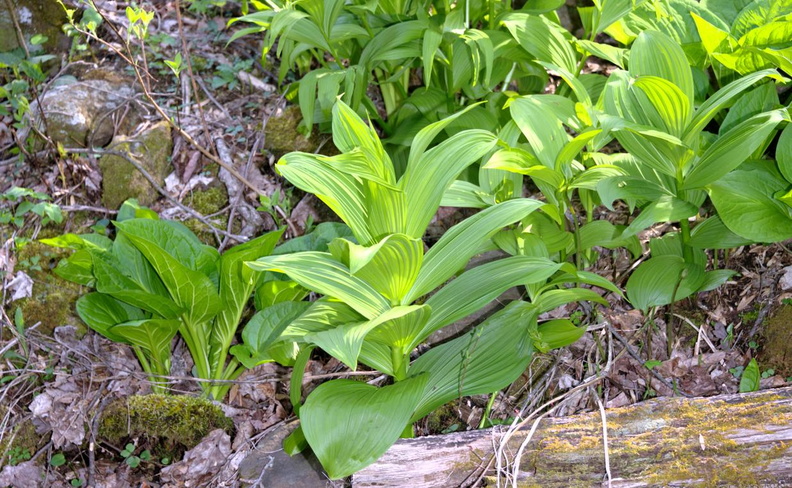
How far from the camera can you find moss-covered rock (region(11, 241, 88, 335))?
9.57 feet

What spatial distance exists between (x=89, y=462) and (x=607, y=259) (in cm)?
→ 232

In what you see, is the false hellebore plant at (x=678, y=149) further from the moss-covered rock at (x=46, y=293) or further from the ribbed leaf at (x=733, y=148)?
the moss-covered rock at (x=46, y=293)

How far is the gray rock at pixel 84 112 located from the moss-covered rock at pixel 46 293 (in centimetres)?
72

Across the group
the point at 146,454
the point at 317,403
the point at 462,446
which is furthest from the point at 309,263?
the point at 146,454

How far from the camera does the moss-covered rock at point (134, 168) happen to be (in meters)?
3.35

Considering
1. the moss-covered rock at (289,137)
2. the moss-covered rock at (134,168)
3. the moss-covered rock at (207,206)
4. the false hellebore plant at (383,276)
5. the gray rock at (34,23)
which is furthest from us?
the gray rock at (34,23)

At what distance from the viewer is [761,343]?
98.2 inches

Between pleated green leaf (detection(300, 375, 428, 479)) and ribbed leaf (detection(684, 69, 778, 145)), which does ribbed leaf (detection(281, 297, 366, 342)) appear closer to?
pleated green leaf (detection(300, 375, 428, 479))

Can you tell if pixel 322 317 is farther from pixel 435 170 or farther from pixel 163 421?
pixel 163 421

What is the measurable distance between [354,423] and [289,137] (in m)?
2.04

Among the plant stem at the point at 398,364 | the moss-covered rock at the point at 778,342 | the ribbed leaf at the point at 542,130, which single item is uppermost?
the ribbed leaf at the point at 542,130

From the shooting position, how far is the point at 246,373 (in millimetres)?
2750

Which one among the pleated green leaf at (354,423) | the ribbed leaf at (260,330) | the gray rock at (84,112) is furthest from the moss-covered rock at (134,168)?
the pleated green leaf at (354,423)

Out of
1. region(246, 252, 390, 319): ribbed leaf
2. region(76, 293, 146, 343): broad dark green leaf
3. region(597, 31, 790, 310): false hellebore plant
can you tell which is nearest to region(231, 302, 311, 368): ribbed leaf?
region(76, 293, 146, 343): broad dark green leaf
